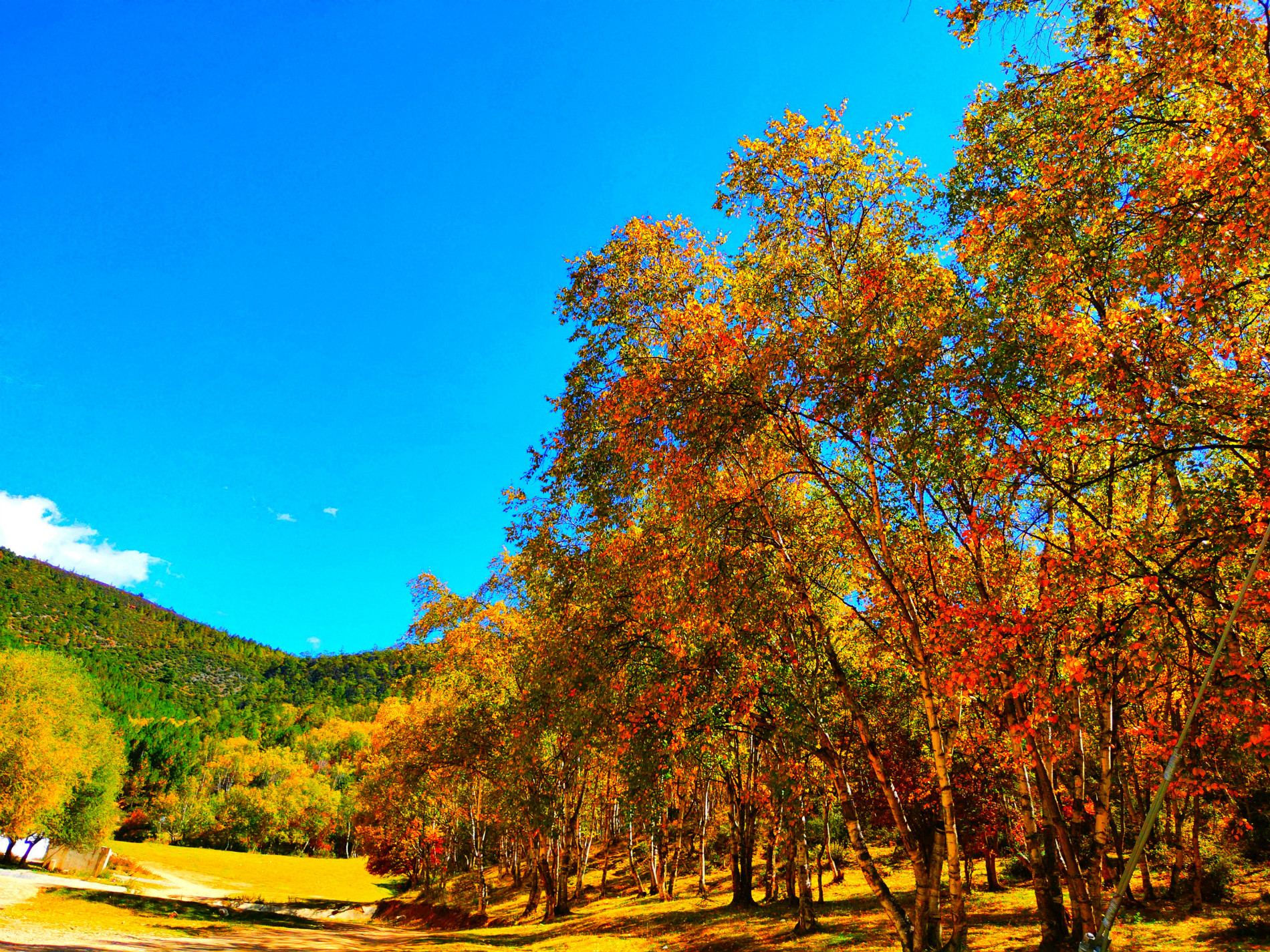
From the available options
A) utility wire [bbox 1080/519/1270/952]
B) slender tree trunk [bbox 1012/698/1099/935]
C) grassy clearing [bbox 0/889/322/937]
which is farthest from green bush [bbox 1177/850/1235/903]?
grassy clearing [bbox 0/889/322/937]

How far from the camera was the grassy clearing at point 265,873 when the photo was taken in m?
56.8

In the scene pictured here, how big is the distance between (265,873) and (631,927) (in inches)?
2420

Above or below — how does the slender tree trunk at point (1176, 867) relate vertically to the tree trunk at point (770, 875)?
above

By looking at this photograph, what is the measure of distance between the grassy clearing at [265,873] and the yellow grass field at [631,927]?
19.6 metres

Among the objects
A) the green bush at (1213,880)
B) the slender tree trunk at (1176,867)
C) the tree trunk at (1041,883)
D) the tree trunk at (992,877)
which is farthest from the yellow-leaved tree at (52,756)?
the green bush at (1213,880)

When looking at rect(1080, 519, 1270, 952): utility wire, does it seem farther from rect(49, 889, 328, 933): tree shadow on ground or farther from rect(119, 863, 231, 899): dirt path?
rect(119, 863, 231, 899): dirt path

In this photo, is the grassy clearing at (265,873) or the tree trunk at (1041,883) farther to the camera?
the grassy clearing at (265,873)

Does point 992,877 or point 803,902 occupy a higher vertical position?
point 803,902

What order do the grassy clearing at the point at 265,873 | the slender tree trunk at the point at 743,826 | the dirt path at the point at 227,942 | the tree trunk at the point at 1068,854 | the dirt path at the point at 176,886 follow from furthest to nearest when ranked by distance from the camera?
the grassy clearing at the point at 265,873 → the dirt path at the point at 176,886 → the slender tree trunk at the point at 743,826 → the dirt path at the point at 227,942 → the tree trunk at the point at 1068,854

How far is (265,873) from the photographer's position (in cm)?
6812

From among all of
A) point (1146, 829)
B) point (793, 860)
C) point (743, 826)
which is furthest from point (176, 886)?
point (1146, 829)

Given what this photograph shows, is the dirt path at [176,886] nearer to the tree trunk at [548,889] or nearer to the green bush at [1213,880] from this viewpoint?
the tree trunk at [548,889]

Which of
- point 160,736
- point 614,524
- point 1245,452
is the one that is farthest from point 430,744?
point 160,736

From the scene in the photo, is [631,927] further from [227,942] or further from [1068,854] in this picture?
[1068,854]
